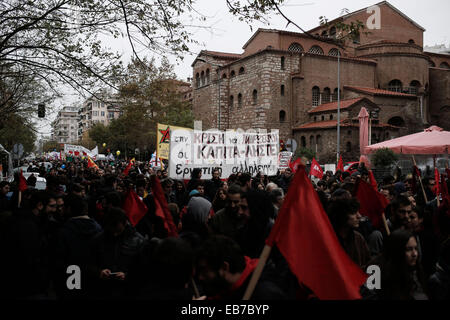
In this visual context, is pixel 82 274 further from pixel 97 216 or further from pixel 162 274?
pixel 97 216

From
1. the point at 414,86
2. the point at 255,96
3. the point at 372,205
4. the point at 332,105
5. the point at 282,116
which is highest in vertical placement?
the point at 414,86

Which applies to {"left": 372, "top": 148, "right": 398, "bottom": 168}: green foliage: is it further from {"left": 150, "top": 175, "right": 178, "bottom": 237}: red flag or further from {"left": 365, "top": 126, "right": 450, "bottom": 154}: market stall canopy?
{"left": 150, "top": 175, "right": 178, "bottom": 237}: red flag

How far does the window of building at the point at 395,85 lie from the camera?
45.6 meters

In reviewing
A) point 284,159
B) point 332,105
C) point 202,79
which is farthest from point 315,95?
point 284,159

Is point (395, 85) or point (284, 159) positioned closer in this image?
point (284, 159)

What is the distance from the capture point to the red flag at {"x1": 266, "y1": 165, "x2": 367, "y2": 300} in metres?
2.44

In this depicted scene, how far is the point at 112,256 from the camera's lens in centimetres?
381

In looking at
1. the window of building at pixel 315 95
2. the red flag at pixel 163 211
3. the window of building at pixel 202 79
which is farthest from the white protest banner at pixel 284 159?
the window of building at pixel 202 79

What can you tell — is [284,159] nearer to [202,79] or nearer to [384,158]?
[384,158]

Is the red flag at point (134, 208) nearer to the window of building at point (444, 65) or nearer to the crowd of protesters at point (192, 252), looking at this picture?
the crowd of protesters at point (192, 252)

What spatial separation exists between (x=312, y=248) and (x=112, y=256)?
2111 mm

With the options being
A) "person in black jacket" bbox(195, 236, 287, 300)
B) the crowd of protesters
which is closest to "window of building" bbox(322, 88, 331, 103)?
the crowd of protesters

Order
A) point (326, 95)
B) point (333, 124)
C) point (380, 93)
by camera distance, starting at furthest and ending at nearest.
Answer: point (326, 95)
point (380, 93)
point (333, 124)
